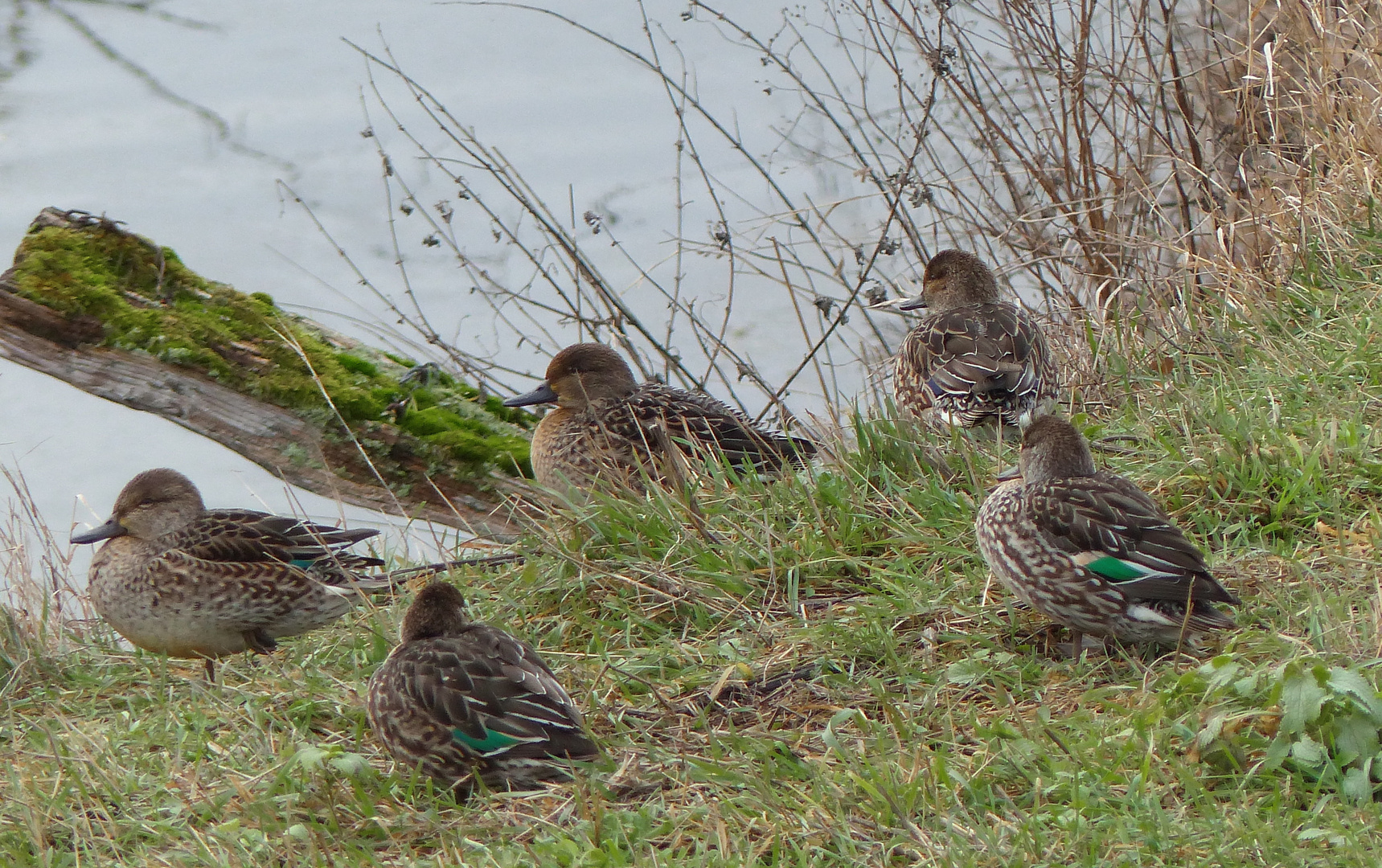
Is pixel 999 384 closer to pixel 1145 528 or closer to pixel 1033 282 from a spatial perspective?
pixel 1145 528

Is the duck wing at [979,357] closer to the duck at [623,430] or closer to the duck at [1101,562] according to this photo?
the duck at [623,430]

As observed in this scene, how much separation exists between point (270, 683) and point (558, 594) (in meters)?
0.90

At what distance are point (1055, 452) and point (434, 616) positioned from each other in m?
1.82

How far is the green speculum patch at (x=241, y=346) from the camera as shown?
21.0ft

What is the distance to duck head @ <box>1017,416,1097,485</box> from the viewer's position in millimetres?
4164

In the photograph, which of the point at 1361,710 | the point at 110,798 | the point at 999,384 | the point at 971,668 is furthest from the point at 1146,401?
the point at 110,798

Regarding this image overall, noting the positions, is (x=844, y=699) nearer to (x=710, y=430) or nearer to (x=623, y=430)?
(x=710, y=430)

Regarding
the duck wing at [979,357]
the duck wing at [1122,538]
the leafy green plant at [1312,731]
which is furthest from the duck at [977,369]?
the leafy green plant at [1312,731]

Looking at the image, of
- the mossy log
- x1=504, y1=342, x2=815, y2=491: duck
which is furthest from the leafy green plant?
the mossy log

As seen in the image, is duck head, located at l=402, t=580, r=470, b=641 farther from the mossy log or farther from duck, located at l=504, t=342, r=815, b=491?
the mossy log

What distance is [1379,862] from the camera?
267cm

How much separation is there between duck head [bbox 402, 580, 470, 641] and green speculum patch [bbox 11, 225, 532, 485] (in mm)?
2666

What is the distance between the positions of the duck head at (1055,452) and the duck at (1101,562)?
0.04m

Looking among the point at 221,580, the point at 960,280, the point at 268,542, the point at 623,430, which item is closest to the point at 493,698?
the point at 221,580
